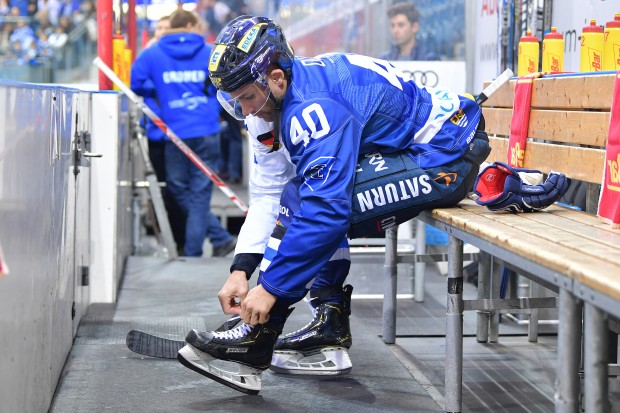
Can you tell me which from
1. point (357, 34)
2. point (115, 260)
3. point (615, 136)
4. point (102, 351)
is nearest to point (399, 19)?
point (357, 34)

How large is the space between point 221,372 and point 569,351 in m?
1.70

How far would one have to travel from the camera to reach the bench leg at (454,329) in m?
3.76

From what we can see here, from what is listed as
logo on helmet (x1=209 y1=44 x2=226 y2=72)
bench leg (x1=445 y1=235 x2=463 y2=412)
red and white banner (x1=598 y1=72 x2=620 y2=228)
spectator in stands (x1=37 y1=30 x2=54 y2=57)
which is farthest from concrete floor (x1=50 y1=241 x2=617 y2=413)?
spectator in stands (x1=37 y1=30 x2=54 y2=57)

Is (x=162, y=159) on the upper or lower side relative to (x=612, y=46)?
lower

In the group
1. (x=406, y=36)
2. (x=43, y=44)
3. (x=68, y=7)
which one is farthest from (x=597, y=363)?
(x=68, y=7)

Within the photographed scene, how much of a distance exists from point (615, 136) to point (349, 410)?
1.37 metres

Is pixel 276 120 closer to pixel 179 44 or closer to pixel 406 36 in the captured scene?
pixel 406 36

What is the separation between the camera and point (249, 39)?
Result: 355 cm

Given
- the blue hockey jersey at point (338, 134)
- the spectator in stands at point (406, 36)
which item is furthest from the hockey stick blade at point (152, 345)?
the spectator in stands at point (406, 36)

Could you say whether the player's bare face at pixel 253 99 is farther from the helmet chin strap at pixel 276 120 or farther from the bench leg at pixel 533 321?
the bench leg at pixel 533 321

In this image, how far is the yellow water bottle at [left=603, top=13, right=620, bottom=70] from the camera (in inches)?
160

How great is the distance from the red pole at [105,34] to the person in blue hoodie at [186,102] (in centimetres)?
68

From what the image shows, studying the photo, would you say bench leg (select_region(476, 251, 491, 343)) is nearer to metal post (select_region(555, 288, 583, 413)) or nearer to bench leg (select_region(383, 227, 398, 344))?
bench leg (select_region(383, 227, 398, 344))

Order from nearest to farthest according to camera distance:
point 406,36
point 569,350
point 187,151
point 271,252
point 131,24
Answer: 1. point 569,350
2. point 271,252
3. point 406,36
4. point 187,151
5. point 131,24
